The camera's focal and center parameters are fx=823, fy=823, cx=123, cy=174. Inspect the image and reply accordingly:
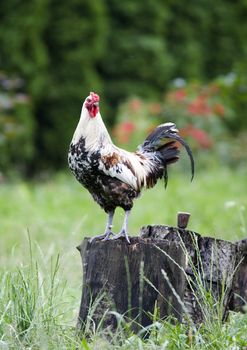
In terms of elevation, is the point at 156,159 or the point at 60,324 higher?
the point at 156,159

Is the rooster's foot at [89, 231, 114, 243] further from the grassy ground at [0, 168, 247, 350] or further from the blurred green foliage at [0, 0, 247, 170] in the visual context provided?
the blurred green foliage at [0, 0, 247, 170]

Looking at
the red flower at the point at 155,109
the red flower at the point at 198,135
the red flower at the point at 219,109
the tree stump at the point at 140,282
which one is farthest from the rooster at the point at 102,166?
the red flower at the point at 219,109

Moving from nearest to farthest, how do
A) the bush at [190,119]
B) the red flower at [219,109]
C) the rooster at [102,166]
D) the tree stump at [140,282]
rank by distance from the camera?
1. the tree stump at [140,282]
2. the rooster at [102,166]
3. the bush at [190,119]
4. the red flower at [219,109]

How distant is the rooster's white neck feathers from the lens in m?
4.35

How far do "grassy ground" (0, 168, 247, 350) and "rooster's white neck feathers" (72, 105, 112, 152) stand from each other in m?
0.56

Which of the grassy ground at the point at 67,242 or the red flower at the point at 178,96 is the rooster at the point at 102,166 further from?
the red flower at the point at 178,96

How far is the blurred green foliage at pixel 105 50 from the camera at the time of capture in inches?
592

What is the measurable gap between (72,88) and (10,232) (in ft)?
23.6

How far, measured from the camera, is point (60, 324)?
439cm

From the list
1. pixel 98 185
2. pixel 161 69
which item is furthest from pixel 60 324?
pixel 161 69

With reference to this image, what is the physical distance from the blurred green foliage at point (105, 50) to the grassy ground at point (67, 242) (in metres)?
2.16

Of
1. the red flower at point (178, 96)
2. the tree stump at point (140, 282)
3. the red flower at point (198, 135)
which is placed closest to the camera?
the tree stump at point (140, 282)

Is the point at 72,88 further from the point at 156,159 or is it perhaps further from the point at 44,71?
the point at 156,159

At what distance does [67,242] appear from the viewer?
695 cm
